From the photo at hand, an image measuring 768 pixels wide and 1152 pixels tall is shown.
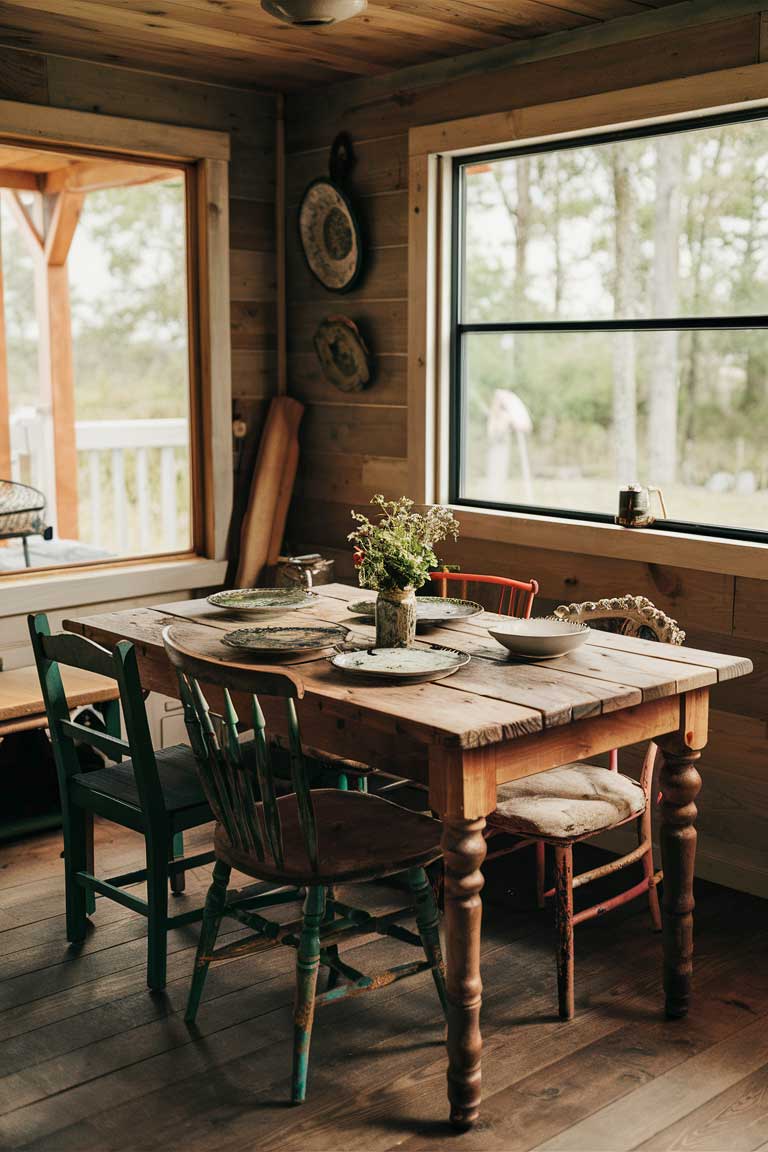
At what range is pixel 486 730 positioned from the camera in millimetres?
2209

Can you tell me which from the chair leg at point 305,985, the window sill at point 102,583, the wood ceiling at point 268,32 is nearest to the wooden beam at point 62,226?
the wood ceiling at point 268,32

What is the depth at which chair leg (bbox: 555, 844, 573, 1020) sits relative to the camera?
2711 millimetres

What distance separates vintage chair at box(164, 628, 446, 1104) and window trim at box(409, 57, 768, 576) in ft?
4.35

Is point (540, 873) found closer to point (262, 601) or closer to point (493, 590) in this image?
point (493, 590)

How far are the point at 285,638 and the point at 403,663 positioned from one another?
347mm

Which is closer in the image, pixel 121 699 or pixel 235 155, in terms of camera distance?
pixel 121 699

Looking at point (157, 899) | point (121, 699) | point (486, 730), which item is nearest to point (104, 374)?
point (121, 699)

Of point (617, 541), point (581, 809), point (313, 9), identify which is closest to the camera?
point (581, 809)

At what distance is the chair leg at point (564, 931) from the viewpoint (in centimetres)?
271

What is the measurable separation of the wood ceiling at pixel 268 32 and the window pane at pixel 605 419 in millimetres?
955

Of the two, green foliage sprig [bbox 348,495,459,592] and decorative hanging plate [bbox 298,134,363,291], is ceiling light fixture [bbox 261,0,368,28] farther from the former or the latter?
decorative hanging plate [bbox 298,134,363,291]

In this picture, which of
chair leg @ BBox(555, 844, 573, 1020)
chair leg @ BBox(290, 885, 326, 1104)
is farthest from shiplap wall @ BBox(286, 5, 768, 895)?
chair leg @ BBox(290, 885, 326, 1104)

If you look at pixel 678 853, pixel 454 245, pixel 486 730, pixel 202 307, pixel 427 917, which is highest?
pixel 454 245

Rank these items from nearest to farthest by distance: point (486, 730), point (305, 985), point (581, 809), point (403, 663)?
point (486, 730) → point (305, 985) → point (403, 663) → point (581, 809)
